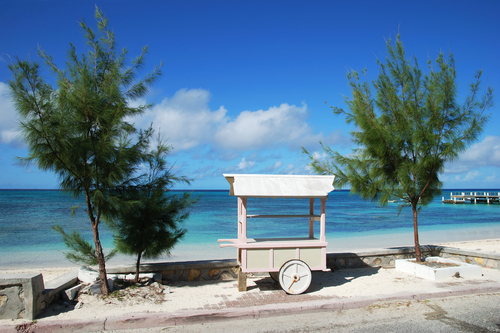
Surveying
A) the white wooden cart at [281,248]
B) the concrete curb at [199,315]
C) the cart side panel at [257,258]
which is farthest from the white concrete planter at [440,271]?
the cart side panel at [257,258]

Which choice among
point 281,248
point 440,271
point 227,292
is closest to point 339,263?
point 440,271

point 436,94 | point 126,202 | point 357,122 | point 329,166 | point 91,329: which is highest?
point 436,94

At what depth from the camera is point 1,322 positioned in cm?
481

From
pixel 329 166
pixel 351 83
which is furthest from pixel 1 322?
pixel 351 83

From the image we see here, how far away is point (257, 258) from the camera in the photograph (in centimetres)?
635

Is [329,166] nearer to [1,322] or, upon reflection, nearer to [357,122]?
[357,122]

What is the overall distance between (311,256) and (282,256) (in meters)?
0.59

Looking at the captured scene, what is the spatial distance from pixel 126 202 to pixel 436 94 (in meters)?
7.40

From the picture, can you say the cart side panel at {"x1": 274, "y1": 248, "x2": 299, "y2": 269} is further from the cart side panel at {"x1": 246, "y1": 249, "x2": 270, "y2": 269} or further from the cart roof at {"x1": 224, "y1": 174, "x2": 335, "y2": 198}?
the cart roof at {"x1": 224, "y1": 174, "x2": 335, "y2": 198}

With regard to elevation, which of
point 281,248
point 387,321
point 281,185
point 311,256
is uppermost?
point 281,185

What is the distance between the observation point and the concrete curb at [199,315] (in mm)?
4730

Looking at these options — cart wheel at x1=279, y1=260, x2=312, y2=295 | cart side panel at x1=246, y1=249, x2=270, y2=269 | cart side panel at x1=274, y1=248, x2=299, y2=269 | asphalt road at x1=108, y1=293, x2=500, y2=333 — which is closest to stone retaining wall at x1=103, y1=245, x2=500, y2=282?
cart side panel at x1=246, y1=249, x2=270, y2=269

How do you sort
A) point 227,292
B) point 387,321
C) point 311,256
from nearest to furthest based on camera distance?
point 387,321, point 227,292, point 311,256

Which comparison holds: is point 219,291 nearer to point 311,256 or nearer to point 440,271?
point 311,256
